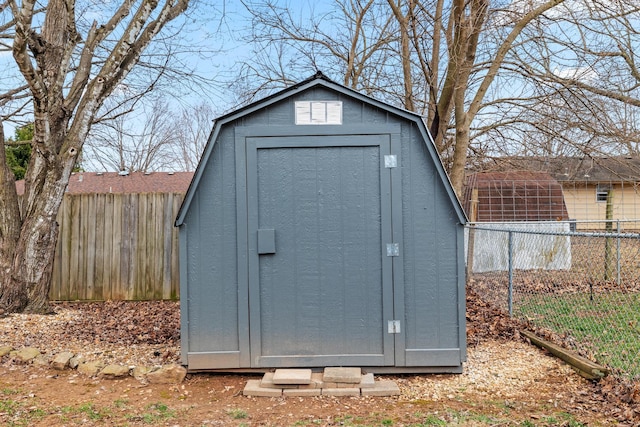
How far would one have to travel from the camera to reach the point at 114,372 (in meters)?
4.48

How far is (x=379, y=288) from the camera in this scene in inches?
176

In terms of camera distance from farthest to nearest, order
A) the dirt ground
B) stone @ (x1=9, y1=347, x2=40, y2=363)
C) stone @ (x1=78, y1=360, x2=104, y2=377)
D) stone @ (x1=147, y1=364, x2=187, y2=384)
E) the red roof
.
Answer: the red roof
stone @ (x1=9, y1=347, x2=40, y2=363)
stone @ (x1=78, y1=360, x2=104, y2=377)
stone @ (x1=147, y1=364, x2=187, y2=384)
the dirt ground

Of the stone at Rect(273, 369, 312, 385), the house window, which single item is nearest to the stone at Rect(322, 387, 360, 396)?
the stone at Rect(273, 369, 312, 385)

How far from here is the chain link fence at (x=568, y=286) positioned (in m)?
5.17

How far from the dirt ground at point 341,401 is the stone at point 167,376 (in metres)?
0.06

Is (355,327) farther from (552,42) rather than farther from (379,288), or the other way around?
(552,42)

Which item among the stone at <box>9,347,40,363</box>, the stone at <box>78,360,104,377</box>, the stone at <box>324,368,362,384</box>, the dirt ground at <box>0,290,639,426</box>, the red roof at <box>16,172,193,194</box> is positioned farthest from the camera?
A: the red roof at <box>16,172,193,194</box>

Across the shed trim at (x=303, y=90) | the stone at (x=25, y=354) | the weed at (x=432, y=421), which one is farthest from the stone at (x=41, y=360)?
the weed at (x=432, y=421)

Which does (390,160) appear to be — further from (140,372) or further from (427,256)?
(140,372)

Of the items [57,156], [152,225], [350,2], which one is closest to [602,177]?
[350,2]

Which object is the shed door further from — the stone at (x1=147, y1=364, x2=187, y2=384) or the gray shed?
the stone at (x1=147, y1=364, x2=187, y2=384)

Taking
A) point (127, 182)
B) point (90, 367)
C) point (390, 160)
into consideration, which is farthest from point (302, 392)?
point (127, 182)

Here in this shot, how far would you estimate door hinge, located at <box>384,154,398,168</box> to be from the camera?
4449 millimetres

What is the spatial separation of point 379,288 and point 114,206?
541 centimetres
